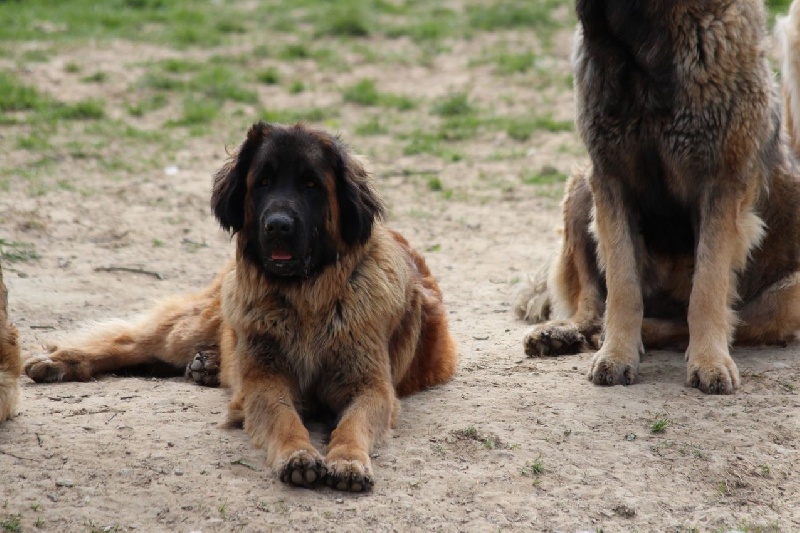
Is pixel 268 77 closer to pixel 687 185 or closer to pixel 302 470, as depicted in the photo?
pixel 687 185

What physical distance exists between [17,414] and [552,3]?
13.1 meters

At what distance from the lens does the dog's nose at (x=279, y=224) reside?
17.6 ft

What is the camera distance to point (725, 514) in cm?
480

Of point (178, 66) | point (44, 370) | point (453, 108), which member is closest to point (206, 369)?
point (44, 370)

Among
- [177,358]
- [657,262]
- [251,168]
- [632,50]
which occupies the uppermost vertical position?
[632,50]

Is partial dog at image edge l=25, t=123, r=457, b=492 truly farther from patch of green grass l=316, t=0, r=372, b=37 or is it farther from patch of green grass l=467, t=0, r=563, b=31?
patch of green grass l=467, t=0, r=563, b=31

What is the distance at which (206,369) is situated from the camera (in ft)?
21.2

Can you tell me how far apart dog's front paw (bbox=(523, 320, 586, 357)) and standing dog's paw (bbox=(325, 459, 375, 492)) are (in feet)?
7.31

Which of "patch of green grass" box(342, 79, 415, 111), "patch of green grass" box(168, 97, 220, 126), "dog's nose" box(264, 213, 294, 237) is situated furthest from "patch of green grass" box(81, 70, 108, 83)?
"dog's nose" box(264, 213, 294, 237)

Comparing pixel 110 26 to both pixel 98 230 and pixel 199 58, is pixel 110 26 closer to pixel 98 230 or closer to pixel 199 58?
pixel 199 58

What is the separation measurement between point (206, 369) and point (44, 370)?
93cm

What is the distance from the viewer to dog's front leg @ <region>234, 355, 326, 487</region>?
4.85 metres

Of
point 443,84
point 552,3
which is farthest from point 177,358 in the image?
point 552,3

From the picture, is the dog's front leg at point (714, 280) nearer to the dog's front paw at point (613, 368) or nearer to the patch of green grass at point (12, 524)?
the dog's front paw at point (613, 368)
